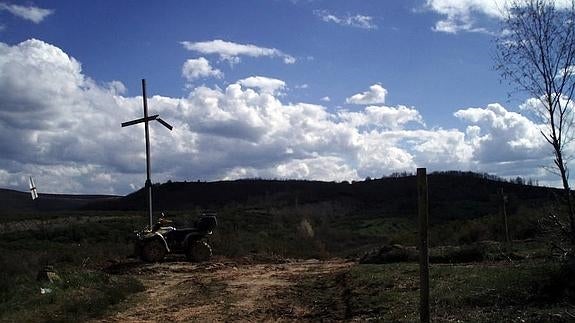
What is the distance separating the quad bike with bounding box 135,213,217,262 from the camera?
22984 mm

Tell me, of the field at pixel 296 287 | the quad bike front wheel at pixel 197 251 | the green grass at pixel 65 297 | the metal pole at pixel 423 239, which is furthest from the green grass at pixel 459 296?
the quad bike front wheel at pixel 197 251

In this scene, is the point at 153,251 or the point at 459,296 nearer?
the point at 459,296

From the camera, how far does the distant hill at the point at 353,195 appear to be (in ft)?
260

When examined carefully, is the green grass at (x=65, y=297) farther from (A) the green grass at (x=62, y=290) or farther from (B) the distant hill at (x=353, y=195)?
(B) the distant hill at (x=353, y=195)

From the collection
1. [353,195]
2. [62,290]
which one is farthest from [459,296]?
[353,195]

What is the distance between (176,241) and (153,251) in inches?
45.9

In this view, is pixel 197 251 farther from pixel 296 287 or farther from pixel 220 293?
pixel 220 293

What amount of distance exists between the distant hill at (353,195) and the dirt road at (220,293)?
4937cm

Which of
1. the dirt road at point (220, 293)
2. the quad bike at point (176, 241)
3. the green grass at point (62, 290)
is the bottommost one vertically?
the dirt road at point (220, 293)

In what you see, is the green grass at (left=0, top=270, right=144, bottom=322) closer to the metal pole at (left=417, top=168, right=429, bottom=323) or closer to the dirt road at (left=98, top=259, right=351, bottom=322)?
the dirt road at (left=98, top=259, right=351, bottom=322)

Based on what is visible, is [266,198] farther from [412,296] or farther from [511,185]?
[412,296]

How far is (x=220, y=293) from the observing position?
52.1 feet

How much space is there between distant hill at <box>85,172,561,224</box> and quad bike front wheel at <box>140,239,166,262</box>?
4909cm

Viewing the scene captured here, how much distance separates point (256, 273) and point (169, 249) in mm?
4720
